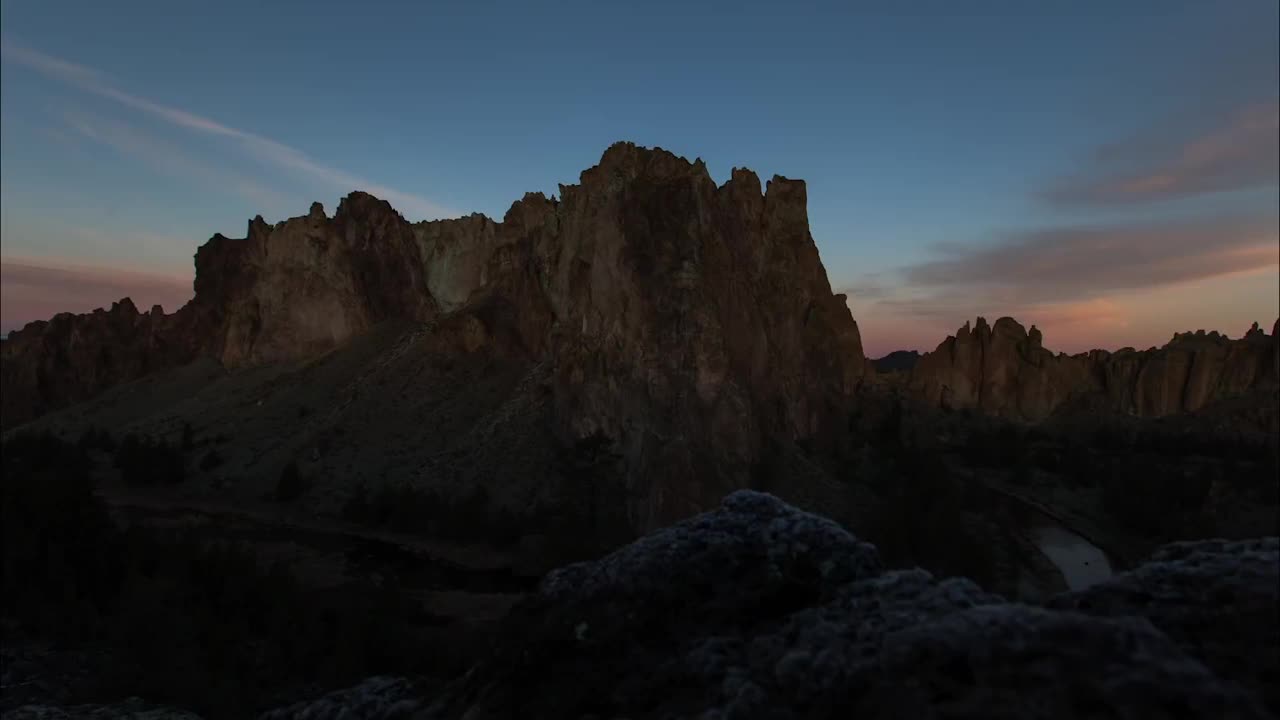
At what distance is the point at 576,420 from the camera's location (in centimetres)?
3738

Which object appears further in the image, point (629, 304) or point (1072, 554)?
point (1072, 554)

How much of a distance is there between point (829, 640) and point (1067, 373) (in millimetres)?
108157

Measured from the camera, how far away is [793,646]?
137 inches

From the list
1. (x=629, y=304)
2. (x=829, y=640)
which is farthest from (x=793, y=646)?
(x=629, y=304)

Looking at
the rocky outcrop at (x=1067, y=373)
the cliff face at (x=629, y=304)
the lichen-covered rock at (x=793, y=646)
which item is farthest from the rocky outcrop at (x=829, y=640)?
the rocky outcrop at (x=1067, y=373)

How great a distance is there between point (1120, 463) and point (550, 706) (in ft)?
206

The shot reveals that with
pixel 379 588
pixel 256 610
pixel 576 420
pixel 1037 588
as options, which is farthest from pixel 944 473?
pixel 256 610

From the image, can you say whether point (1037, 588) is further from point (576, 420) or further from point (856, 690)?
point (856, 690)

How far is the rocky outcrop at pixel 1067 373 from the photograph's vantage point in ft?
292

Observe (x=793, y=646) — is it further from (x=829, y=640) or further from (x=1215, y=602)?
(x=1215, y=602)

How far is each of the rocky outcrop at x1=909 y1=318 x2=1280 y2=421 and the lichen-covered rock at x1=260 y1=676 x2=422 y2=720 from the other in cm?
8962

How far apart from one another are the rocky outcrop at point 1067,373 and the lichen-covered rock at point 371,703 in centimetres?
8962

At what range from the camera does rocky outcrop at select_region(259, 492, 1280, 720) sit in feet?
8.34

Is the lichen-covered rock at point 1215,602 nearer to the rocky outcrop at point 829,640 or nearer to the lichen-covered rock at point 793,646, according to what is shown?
the rocky outcrop at point 829,640
